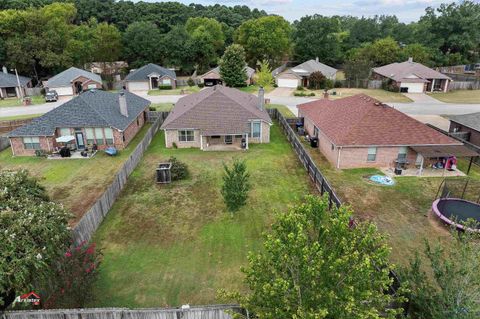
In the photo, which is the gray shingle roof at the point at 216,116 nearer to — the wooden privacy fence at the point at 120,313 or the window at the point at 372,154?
the window at the point at 372,154

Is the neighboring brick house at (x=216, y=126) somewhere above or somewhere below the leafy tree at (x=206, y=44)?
below

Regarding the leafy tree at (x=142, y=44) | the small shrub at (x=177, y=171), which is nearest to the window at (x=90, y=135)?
the small shrub at (x=177, y=171)

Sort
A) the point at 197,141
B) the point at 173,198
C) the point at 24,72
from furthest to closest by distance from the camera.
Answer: the point at 24,72
the point at 197,141
the point at 173,198

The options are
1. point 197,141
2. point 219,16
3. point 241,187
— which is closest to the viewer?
point 241,187

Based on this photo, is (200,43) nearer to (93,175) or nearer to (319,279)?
(93,175)

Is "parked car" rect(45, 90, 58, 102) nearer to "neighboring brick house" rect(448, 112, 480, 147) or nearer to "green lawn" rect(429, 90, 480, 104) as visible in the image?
"neighboring brick house" rect(448, 112, 480, 147)

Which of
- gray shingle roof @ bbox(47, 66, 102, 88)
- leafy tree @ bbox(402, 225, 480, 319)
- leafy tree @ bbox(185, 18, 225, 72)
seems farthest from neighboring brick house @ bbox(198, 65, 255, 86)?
leafy tree @ bbox(402, 225, 480, 319)

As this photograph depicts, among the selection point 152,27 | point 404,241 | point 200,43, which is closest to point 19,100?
point 152,27

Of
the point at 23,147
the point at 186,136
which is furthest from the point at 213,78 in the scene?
the point at 23,147
